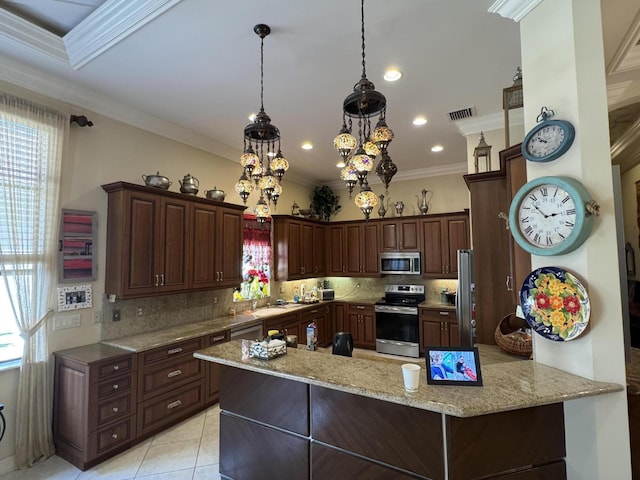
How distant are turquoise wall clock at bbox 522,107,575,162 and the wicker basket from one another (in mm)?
1395

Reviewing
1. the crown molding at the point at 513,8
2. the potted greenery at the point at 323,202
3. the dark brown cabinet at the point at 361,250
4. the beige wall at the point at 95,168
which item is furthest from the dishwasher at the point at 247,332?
the crown molding at the point at 513,8

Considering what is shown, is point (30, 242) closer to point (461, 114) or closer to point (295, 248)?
point (295, 248)

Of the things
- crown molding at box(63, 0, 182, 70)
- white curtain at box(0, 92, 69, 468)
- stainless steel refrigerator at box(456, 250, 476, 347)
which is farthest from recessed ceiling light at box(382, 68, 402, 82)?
white curtain at box(0, 92, 69, 468)

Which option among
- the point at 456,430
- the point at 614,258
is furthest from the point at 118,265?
the point at 614,258

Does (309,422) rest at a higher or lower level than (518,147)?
lower

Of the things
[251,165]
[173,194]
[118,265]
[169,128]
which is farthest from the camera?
[169,128]

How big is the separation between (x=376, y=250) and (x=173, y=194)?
3834mm

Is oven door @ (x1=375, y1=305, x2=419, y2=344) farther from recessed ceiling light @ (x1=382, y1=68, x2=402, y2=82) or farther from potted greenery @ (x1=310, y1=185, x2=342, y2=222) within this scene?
recessed ceiling light @ (x1=382, y1=68, x2=402, y2=82)

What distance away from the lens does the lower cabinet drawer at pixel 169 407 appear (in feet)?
9.86

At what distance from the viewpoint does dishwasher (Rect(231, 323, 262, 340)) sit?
400cm

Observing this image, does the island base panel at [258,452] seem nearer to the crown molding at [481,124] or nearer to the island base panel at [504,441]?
the island base panel at [504,441]

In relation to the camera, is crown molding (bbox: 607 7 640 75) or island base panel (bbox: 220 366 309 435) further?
crown molding (bbox: 607 7 640 75)

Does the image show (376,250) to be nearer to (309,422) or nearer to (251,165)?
(251,165)

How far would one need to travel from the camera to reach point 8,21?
2309mm
